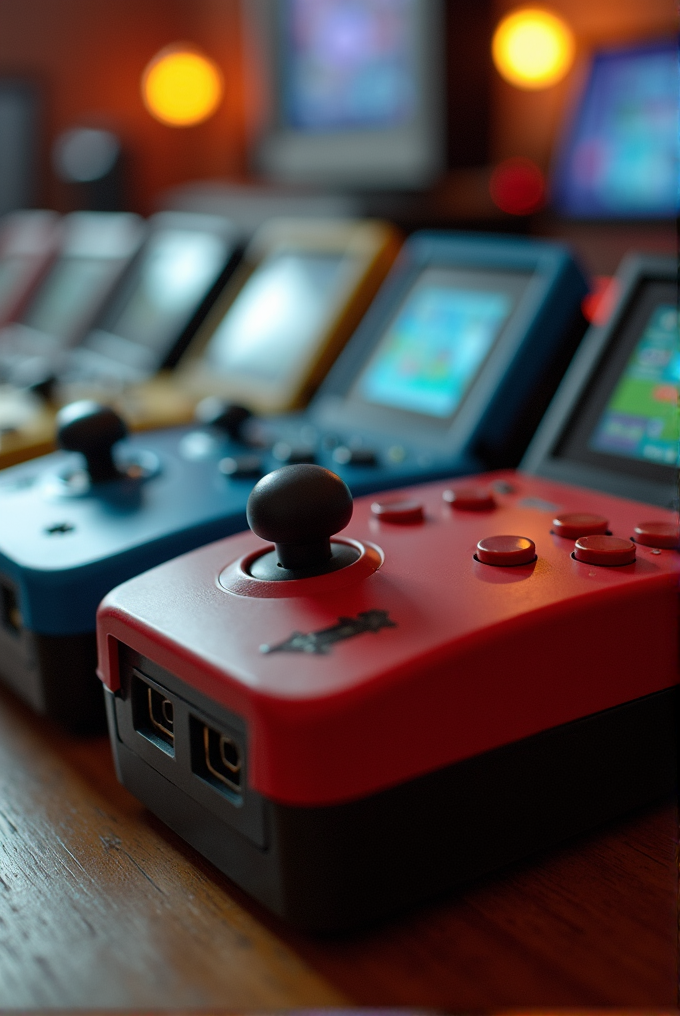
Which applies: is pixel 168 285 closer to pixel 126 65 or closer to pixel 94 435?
pixel 94 435

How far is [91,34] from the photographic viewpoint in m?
3.98

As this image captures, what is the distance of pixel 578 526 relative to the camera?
83 cm

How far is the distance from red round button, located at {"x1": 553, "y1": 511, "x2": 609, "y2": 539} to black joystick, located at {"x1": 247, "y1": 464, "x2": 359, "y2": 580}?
0.60 ft

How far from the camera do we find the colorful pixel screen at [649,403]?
100 cm

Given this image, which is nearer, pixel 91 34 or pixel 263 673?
pixel 263 673

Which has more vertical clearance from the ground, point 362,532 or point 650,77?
Answer: point 650,77

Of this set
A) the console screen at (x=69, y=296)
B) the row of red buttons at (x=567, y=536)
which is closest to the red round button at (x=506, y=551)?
the row of red buttons at (x=567, y=536)

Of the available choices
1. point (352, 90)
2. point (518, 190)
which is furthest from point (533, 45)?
point (352, 90)

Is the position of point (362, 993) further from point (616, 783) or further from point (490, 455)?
point (490, 455)

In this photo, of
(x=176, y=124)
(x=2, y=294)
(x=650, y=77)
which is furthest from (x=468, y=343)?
(x=176, y=124)

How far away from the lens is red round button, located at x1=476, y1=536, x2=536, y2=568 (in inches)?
30.3

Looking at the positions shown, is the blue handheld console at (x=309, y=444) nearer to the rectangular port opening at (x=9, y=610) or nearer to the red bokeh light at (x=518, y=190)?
the rectangular port opening at (x=9, y=610)

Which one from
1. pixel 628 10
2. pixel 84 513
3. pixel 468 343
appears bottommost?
pixel 84 513

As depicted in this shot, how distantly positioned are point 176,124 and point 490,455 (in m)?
3.33
